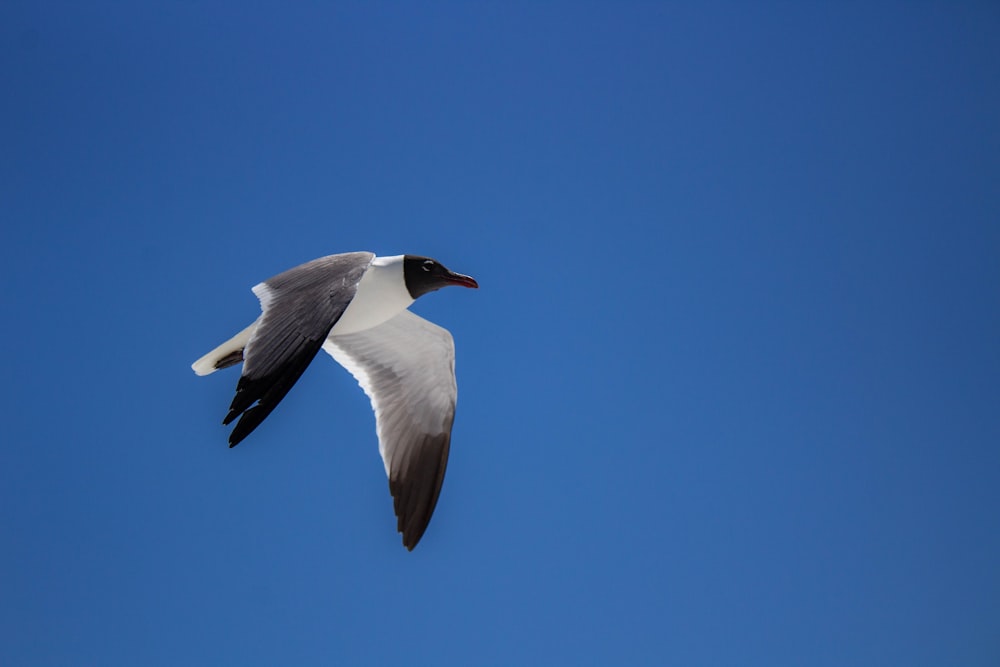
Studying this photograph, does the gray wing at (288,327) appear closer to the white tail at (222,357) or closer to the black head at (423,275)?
the black head at (423,275)

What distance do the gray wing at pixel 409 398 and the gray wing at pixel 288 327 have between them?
1271 mm

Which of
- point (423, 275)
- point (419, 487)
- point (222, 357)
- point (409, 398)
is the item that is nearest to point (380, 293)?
point (423, 275)

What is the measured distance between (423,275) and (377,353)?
3.44ft

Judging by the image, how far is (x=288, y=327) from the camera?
14.3 ft

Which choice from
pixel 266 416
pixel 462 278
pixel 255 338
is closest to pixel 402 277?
pixel 462 278

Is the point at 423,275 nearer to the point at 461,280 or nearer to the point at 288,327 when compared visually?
the point at 461,280

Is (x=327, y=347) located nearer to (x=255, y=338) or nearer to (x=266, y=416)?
(x=255, y=338)

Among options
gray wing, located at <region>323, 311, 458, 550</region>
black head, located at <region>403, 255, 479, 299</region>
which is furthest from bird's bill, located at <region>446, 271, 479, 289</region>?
gray wing, located at <region>323, 311, 458, 550</region>

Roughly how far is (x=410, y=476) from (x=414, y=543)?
51 cm

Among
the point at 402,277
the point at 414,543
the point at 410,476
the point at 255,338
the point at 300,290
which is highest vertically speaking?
the point at 402,277

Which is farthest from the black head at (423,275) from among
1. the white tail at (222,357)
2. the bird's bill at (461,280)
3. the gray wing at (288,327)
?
the white tail at (222,357)

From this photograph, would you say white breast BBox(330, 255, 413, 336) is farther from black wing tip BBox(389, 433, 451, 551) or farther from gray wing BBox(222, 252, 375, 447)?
black wing tip BBox(389, 433, 451, 551)

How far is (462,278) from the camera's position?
610 cm

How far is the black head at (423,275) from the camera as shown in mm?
5910
